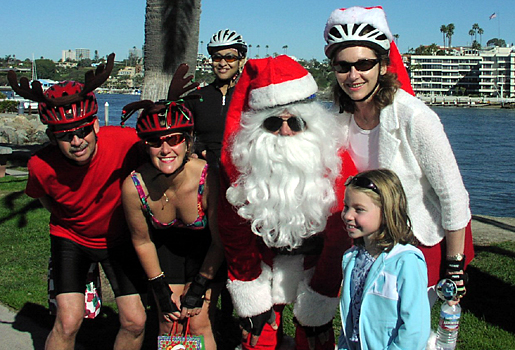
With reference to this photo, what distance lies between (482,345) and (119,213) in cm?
269

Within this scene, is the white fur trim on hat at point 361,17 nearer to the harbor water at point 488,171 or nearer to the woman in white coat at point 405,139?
the woman in white coat at point 405,139

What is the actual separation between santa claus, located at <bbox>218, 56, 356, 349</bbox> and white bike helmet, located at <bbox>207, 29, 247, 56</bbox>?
4.61 ft

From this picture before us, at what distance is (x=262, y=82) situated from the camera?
2842 millimetres

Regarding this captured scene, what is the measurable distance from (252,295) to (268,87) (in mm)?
1125

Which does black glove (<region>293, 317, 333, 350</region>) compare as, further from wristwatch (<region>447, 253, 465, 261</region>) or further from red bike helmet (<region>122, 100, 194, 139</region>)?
red bike helmet (<region>122, 100, 194, 139</region>)

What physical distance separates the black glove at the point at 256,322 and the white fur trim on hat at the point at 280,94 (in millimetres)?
1138

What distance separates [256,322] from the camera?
9.86ft

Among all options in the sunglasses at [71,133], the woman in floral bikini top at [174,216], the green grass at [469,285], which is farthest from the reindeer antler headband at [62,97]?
the green grass at [469,285]

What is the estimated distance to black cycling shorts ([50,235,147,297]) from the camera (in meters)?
3.37

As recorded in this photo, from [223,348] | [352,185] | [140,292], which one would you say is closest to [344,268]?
[352,185]

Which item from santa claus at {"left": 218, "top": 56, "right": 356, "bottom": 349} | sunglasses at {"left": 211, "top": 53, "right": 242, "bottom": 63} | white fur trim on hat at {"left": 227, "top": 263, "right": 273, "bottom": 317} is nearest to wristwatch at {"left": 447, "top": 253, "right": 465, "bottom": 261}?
santa claus at {"left": 218, "top": 56, "right": 356, "bottom": 349}

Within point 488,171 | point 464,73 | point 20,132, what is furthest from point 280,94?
point 464,73

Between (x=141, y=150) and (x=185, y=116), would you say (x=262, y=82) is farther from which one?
(x=141, y=150)

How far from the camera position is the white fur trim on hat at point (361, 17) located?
2709 mm
